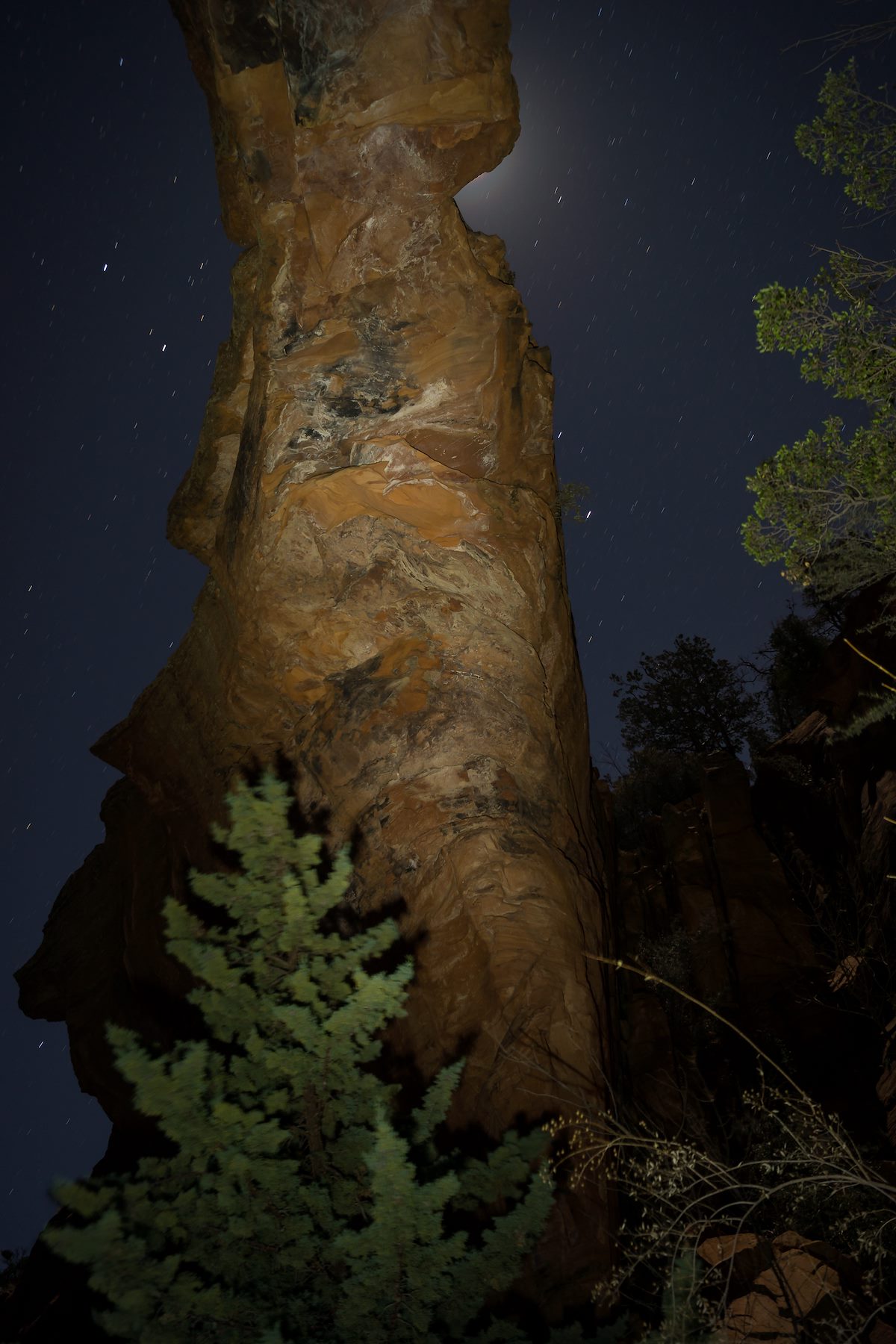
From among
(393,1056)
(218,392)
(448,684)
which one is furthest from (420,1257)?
(218,392)

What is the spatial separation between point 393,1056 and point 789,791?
1212 centimetres

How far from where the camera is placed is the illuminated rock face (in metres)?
7.82

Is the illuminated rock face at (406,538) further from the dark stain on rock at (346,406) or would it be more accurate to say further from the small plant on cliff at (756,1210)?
the small plant on cliff at (756,1210)

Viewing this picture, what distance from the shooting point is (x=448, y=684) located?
1005 cm

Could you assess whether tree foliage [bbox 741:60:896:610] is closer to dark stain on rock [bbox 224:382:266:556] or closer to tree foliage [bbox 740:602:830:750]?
dark stain on rock [bbox 224:382:266:556]

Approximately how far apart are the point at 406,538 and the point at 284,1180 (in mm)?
7079

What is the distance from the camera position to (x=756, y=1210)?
8406 mm

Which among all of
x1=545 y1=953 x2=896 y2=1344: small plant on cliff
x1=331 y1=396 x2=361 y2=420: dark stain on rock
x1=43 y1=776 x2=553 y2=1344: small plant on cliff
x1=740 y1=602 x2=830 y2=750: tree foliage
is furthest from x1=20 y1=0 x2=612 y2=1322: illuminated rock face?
x1=740 y1=602 x2=830 y2=750: tree foliage

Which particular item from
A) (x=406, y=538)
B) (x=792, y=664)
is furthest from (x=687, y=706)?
(x=406, y=538)

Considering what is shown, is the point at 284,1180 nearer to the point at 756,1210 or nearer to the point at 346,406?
the point at 756,1210

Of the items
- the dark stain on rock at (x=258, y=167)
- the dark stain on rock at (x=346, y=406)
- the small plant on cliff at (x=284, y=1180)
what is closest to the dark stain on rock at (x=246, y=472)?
the dark stain on rock at (x=346, y=406)

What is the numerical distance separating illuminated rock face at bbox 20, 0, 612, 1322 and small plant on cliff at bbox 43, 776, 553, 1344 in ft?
13.2

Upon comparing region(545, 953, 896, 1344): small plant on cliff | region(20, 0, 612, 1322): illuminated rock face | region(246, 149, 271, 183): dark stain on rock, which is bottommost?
region(545, 953, 896, 1344): small plant on cliff

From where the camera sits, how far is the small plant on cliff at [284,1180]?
3867 millimetres
